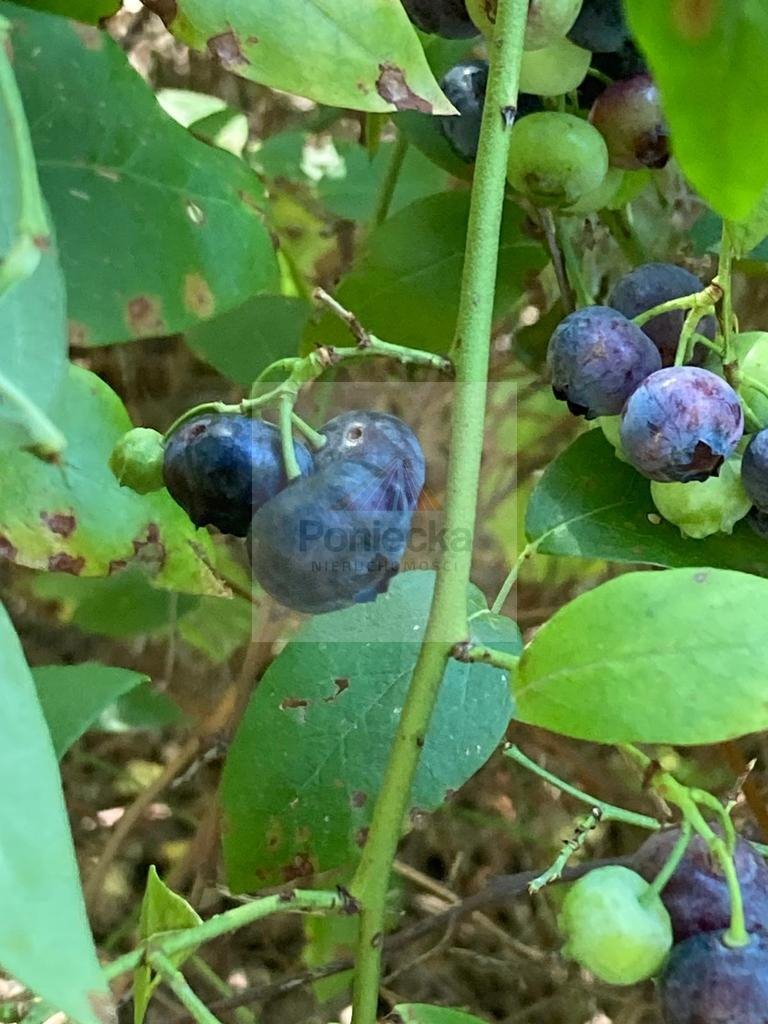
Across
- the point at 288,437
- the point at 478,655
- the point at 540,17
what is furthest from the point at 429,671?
the point at 540,17

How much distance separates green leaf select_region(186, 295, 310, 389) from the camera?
3.18ft

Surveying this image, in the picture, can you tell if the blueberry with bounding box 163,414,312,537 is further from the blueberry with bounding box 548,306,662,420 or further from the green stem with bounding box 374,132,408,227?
the green stem with bounding box 374,132,408,227

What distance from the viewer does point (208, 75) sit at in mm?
1422

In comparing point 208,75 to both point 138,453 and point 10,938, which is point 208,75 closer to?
point 138,453

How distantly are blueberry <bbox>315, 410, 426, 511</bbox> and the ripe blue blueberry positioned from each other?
171 mm

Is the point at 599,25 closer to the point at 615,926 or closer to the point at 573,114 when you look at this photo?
the point at 573,114

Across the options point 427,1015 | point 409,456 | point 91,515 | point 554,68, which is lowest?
point 427,1015

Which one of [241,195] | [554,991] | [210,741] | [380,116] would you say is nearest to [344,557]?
[241,195]

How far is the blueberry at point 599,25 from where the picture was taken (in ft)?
2.09

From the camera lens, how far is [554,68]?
0.66m

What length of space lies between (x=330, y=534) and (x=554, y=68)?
327 mm

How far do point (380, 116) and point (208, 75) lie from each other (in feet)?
2.07

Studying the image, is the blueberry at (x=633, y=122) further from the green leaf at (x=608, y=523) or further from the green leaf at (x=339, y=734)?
the green leaf at (x=339, y=734)

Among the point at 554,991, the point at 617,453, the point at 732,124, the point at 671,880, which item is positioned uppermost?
the point at 732,124
